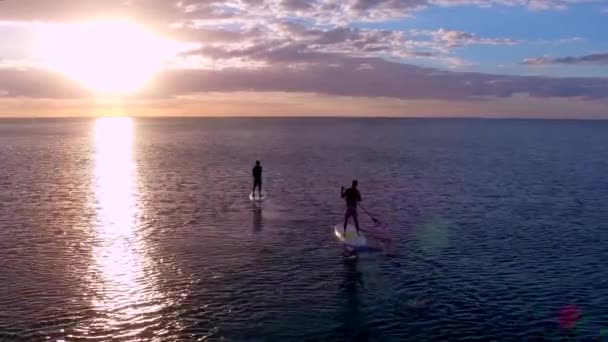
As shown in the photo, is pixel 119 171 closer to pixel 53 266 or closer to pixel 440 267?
pixel 53 266

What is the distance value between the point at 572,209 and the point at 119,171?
47.4m

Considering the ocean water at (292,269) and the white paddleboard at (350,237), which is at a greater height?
the white paddleboard at (350,237)

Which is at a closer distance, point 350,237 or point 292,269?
point 292,269

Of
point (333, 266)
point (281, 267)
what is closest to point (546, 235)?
point (333, 266)

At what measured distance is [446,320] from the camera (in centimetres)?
1756

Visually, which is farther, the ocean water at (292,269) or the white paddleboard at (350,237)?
the white paddleboard at (350,237)

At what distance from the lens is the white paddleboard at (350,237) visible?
87.4ft

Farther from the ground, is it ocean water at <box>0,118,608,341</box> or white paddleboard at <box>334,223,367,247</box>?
white paddleboard at <box>334,223,367,247</box>

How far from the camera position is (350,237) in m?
27.3

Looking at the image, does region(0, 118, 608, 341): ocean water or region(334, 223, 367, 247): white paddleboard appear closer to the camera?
region(0, 118, 608, 341): ocean water

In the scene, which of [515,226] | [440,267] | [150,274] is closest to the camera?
[150,274]

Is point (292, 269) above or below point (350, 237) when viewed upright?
below

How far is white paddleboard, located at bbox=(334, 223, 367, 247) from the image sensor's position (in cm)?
2664

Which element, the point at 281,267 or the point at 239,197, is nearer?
the point at 281,267
